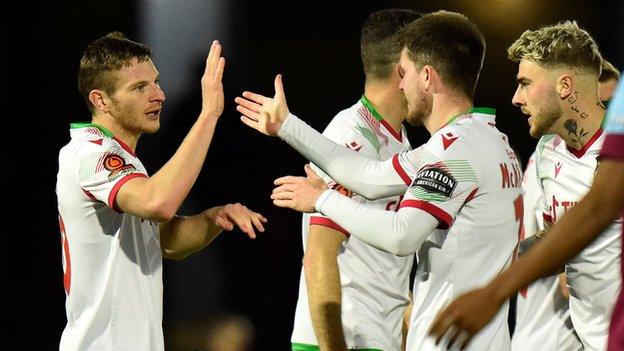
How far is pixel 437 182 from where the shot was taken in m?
2.80

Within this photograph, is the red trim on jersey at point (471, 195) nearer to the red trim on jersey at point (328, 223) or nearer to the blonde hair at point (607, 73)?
the red trim on jersey at point (328, 223)

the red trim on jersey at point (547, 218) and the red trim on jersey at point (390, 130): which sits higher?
the red trim on jersey at point (390, 130)

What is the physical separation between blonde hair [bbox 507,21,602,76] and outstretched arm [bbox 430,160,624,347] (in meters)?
2.17

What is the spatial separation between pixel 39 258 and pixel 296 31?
1.86 m

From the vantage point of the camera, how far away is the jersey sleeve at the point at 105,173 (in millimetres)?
3137

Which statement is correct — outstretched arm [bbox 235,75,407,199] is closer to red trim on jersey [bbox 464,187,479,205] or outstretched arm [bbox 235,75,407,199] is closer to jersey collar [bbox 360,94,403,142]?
red trim on jersey [bbox 464,187,479,205]

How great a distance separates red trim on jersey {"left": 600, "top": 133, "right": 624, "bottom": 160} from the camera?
1.77 meters

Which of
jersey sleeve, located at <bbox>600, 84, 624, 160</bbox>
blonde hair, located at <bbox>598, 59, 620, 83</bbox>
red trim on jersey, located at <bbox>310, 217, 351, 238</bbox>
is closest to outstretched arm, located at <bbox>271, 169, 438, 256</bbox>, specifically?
red trim on jersey, located at <bbox>310, 217, 351, 238</bbox>

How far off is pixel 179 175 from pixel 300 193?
1.26ft

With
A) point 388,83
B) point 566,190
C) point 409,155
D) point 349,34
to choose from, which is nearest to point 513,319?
point 349,34

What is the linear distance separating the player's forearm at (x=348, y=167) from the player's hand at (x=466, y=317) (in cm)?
130

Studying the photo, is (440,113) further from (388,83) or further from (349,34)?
(349,34)

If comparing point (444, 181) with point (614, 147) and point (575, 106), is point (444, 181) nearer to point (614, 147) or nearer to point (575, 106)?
point (614, 147)

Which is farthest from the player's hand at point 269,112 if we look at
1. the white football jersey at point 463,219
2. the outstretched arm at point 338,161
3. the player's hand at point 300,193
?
the white football jersey at point 463,219
